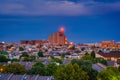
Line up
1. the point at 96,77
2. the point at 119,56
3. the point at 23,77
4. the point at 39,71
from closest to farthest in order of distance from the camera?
1. the point at 23,77
2. the point at 96,77
3. the point at 39,71
4. the point at 119,56

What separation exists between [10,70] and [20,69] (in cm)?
110

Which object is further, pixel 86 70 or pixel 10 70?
pixel 10 70

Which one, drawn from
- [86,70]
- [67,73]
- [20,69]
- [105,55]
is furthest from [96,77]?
[105,55]

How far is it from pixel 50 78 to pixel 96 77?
490cm

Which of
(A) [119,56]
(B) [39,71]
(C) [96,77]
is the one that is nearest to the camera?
(C) [96,77]

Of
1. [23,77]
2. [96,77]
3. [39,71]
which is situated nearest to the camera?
[23,77]

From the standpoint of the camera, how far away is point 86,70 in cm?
3456

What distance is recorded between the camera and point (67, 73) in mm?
31812

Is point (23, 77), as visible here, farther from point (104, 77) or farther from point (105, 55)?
point (105, 55)

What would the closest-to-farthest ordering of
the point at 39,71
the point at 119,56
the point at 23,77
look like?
the point at 23,77 → the point at 39,71 → the point at 119,56

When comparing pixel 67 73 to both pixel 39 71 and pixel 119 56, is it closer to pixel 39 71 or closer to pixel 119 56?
pixel 39 71

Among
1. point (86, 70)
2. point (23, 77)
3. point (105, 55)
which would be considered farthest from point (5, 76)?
point (105, 55)

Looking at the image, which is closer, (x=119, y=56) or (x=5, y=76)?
(x=5, y=76)

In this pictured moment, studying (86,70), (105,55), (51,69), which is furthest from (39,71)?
(105,55)
